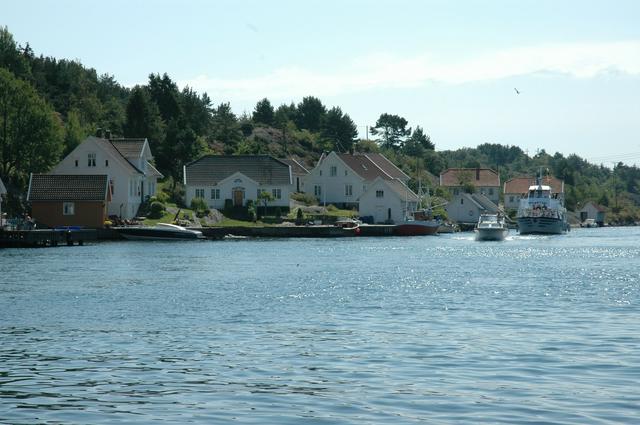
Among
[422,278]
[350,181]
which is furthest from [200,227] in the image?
[422,278]

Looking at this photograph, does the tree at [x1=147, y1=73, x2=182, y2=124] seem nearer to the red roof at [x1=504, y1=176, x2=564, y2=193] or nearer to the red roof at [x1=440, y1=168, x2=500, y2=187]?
the red roof at [x1=440, y1=168, x2=500, y2=187]

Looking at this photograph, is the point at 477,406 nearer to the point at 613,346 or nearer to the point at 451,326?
the point at 613,346

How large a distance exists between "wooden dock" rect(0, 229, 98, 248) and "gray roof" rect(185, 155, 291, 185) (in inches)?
1259

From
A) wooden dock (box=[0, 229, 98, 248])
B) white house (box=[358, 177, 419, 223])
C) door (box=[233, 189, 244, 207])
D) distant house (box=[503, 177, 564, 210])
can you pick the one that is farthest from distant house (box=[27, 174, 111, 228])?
distant house (box=[503, 177, 564, 210])

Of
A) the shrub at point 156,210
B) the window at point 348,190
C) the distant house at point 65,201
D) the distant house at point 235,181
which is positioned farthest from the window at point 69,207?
the window at point 348,190

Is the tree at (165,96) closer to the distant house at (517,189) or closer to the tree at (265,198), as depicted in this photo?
the tree at (265,198)

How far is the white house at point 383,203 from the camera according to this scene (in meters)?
132

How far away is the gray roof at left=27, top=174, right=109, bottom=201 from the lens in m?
102

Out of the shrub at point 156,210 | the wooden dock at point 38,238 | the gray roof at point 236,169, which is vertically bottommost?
the wooden dock at point 38,238

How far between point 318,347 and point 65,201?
77.3 m

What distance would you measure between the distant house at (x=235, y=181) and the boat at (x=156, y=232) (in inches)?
841

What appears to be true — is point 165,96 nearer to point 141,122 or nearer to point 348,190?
point 141,122

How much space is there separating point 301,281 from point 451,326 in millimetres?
21371

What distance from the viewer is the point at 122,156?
376ft
